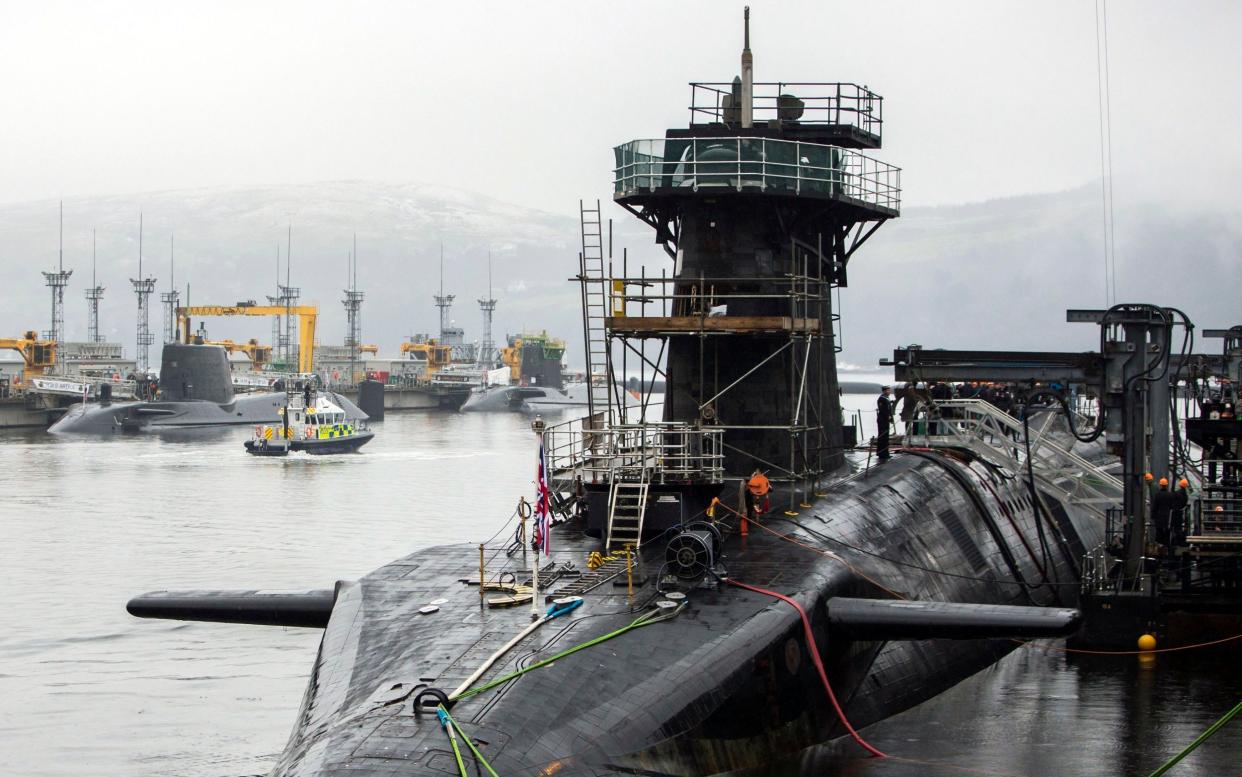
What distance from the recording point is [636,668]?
45.9 ft

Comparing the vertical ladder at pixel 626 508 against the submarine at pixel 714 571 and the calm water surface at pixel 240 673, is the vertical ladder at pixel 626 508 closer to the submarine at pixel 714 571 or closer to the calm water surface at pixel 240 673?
the submarine at pixel 714 571

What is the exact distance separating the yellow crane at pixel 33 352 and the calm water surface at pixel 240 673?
8067cm

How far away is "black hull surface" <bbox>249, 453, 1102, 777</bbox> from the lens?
40.2 feet

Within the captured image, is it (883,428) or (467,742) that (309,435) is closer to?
(883,428)

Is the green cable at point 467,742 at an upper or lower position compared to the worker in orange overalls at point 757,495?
lower

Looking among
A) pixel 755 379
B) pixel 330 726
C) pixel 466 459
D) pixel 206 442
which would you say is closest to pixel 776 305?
pixel 755 379

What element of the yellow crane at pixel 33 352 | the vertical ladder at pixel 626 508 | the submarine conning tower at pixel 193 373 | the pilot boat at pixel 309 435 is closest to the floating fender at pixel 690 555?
the vertical ladder at pixel 626 508

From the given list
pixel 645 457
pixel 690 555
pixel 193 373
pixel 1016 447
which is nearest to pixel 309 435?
pixel 193 373

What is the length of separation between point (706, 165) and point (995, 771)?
11.1 metres

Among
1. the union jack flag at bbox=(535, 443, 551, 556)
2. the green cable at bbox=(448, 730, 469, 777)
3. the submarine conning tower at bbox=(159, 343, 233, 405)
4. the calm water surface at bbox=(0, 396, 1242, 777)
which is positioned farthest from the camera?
the submarine conning tower at bbox=(159, 343, 233, 405)

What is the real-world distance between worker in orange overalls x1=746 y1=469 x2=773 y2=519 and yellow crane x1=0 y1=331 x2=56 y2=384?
120865mm

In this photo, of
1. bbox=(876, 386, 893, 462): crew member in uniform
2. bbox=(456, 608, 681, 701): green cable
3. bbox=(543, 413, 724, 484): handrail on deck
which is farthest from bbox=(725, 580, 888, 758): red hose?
bbox=(876, 386, 893, 462): crew member in uniform

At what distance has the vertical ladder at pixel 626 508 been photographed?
62.0 feet

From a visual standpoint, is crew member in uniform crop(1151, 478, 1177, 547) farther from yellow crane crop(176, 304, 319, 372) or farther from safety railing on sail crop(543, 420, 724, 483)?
yellow crane crop(176, 304, 319, 372)
